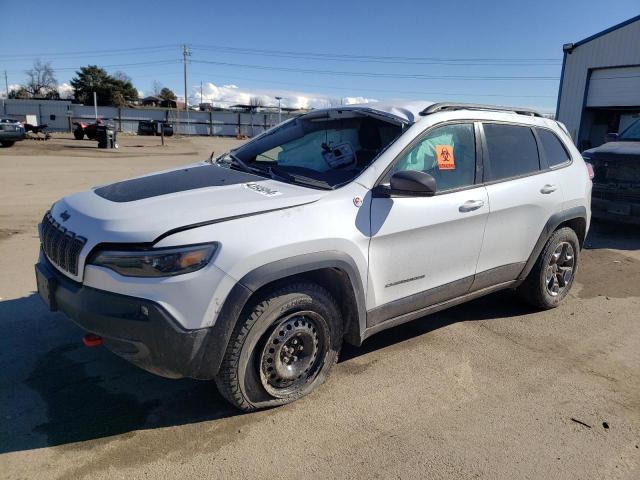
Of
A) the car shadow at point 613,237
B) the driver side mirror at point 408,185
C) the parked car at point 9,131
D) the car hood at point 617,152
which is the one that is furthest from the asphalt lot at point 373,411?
the parked car at point 9,131

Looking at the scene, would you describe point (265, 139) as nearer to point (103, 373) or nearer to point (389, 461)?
point (103, 373)

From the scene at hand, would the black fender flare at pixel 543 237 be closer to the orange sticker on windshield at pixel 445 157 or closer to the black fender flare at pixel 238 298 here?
the orange sticker on windshield at pixel 445 157

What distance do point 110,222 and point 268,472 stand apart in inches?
61.0

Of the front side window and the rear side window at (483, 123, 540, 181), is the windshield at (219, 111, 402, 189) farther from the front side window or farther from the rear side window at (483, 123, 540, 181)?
the rear side window at (483, 123, 540, 181)

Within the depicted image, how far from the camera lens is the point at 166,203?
2863 millimetres

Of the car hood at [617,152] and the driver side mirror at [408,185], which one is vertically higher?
the car hood at [617,152]

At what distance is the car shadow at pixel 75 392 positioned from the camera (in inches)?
113

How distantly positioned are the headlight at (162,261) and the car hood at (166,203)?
79 millimetres

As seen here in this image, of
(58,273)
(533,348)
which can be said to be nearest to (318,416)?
(58,273)

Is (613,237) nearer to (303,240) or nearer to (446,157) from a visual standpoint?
(446,157)

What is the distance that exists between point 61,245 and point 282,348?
1417 millimetres

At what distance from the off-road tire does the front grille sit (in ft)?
12.2

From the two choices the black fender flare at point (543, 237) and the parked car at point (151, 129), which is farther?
the parked car at point (151, 129)

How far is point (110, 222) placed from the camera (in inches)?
107
